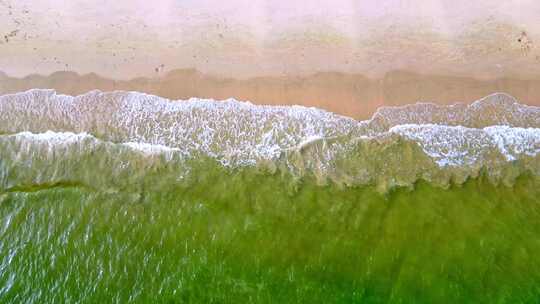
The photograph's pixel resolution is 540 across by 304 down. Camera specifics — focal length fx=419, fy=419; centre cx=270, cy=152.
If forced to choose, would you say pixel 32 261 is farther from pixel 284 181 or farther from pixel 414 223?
pixel 414 223

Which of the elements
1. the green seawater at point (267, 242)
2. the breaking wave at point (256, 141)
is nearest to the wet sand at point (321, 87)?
the breaking wave at point (256, 141)

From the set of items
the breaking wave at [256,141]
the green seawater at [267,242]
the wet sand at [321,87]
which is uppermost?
the wet sand at [321,87]

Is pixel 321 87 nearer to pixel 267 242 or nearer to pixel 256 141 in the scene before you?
pixel 256 141

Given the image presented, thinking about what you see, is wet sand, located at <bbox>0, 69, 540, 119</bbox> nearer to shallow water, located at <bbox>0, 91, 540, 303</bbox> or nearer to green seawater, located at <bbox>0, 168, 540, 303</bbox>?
shallow water, located at <bbox>0, 91, 540, 303</bbox>

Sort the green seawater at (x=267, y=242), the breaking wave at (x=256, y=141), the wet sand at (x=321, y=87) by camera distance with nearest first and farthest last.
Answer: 1. the green seawater at (x=267, y=242)
2. the breaking wave at (x=256, y=141)
3. the wet sand at (x=321, y=87)

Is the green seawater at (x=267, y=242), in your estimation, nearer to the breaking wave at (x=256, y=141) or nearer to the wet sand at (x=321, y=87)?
the breaking wave at (x=256, y=141)

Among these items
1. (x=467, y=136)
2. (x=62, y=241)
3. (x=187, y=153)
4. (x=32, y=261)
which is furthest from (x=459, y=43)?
(x=32, y=261)

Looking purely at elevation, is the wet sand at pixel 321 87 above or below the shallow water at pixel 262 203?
above

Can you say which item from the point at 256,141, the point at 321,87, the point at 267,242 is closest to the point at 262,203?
the point at 267,242
